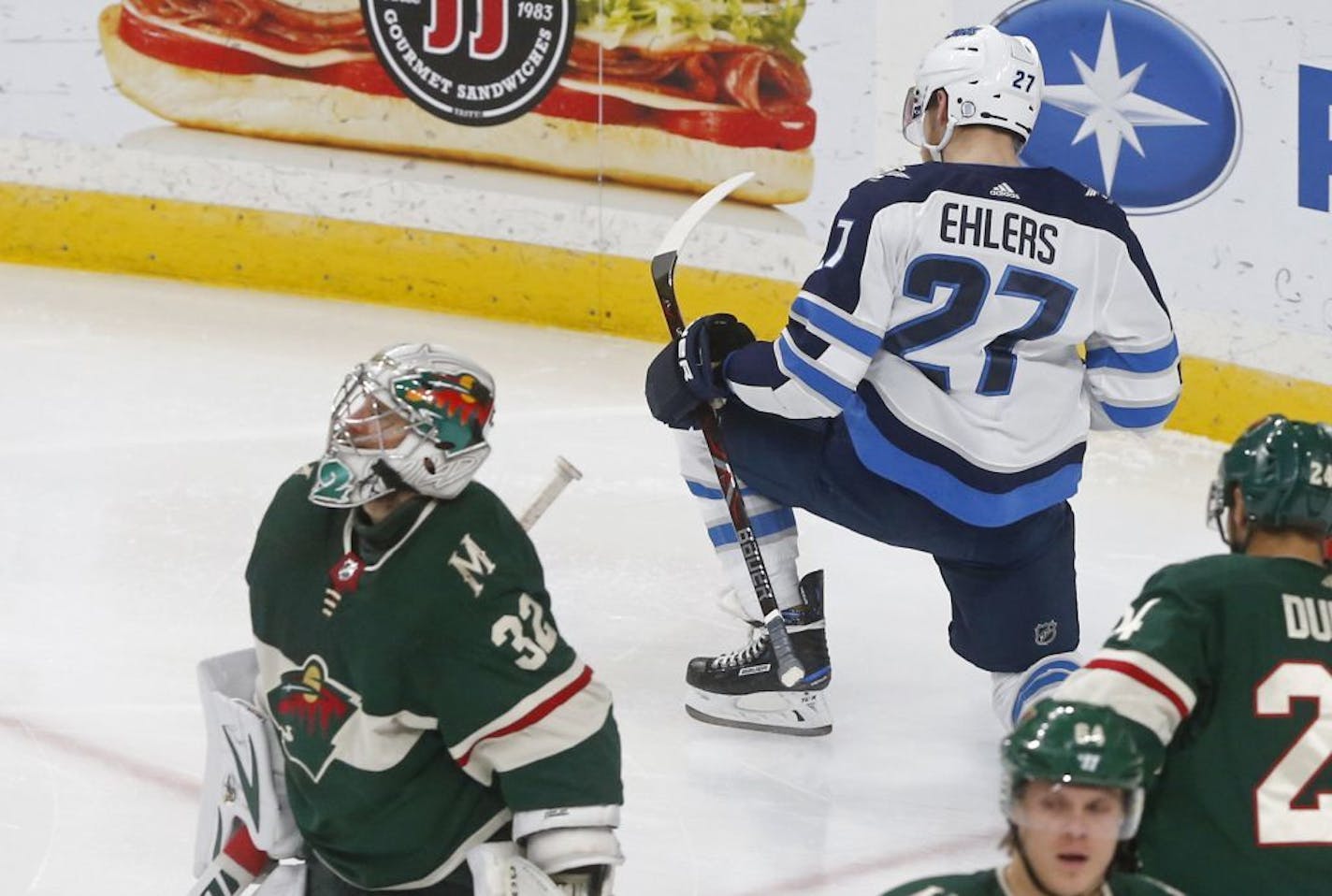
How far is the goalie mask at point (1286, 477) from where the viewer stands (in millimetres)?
2049

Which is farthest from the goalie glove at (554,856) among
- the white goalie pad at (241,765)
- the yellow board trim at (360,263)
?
the yellow board trim at (360,263)

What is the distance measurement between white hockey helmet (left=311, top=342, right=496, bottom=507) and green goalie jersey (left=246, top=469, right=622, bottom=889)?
0.10 feet

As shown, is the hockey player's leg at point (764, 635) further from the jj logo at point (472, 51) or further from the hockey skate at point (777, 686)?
the jj logo at point (472, 51)

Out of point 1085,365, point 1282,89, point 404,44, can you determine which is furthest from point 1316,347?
point 404,44

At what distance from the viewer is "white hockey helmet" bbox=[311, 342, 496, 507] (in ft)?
7.04

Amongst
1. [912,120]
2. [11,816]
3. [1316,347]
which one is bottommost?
[11,816]

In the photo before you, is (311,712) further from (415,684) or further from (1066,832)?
(1066,832)

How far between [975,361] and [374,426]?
1.28 metres

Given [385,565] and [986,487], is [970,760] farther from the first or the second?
[385,565]

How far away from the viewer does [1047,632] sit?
10.8 feet

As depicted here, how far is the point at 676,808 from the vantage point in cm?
337

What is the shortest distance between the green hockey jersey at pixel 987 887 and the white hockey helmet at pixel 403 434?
651mm

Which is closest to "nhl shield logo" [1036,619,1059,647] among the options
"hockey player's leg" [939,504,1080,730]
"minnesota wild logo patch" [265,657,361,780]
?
"hockey player's leg" [939,504,1080,730]

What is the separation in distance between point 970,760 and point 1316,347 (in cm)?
170
